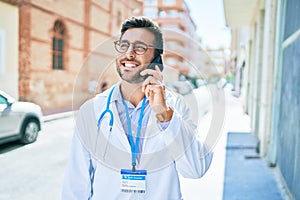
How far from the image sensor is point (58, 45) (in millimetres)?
11484

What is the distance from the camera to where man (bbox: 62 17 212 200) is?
1.14 metres

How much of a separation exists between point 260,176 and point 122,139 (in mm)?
3364

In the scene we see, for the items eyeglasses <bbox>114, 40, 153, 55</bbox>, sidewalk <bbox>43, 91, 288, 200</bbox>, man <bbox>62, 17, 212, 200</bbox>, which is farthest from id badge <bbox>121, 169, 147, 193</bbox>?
sidewalk <bbox>43, 91, 288, 200</bbox>

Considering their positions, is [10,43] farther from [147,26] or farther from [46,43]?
[147,26]

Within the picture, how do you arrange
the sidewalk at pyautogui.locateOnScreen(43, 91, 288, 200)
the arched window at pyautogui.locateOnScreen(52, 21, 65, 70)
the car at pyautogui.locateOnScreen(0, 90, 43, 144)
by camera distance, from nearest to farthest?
the sidewalk at pyautogui.locateOnScreen(43, 91, 288, 200)
the car at pyautogui.locateOnScreen(0, 90, 43, 144)
the arched window at pyautogui.locateOnScreen(52, 21, 65, 70)

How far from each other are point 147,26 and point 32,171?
3.18 metres

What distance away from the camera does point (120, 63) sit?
3.72ft

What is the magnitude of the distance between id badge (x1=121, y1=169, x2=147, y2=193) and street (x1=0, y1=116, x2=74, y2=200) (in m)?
1.40

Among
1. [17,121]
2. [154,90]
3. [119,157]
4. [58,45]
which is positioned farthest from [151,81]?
[58,45]

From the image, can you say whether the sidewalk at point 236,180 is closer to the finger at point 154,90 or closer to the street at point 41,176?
the street at point 41,176

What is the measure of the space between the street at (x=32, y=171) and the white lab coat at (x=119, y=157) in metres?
1.30

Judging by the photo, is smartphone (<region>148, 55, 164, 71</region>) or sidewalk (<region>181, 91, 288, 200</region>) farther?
sidewalk (<region>181, 91, 288, 200</region>)

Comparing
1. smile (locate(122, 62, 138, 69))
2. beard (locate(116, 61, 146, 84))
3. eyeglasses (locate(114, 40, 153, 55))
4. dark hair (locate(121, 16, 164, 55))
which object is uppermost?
dark hair (locate(121, 16, 164, 55))

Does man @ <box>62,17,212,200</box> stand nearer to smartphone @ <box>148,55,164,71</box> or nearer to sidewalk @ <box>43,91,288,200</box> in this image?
smartphone @ <box>148,55,164,71</box>
